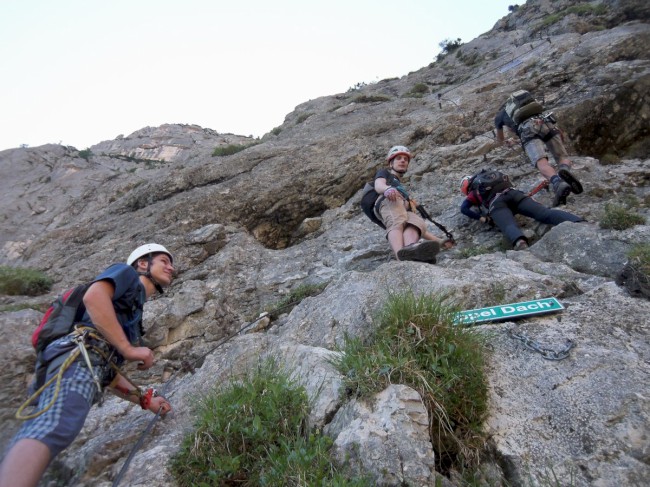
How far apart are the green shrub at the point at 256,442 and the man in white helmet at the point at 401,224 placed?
2804 millimetres

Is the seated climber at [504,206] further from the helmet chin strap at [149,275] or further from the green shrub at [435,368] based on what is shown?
the helmet chin strap at [149,275]

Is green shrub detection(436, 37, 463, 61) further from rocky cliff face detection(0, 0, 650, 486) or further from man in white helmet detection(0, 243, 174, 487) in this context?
man in white helmet detection(0, 243, 174, 487)

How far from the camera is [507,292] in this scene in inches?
153

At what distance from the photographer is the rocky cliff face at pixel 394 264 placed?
244cm

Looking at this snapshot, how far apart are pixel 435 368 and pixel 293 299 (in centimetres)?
368

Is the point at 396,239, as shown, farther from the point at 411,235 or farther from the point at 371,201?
the point at 371,201

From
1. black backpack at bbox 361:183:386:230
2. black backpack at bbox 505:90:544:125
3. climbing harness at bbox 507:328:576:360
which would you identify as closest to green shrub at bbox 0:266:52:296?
black backpack at bbox 361:183:386:230

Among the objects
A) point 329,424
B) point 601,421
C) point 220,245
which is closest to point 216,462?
point 329,424

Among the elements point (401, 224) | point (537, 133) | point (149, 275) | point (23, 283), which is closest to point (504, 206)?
point (401, 224)

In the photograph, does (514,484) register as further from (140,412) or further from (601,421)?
(140,412)

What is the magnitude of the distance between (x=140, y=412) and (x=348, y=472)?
266 cm

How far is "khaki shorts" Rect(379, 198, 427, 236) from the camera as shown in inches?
225

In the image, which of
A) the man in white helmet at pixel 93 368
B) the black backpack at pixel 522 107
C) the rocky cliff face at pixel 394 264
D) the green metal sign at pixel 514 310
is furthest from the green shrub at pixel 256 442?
the black backpack at pixel 522 107

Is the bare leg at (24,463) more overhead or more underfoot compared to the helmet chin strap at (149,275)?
more underfoot
